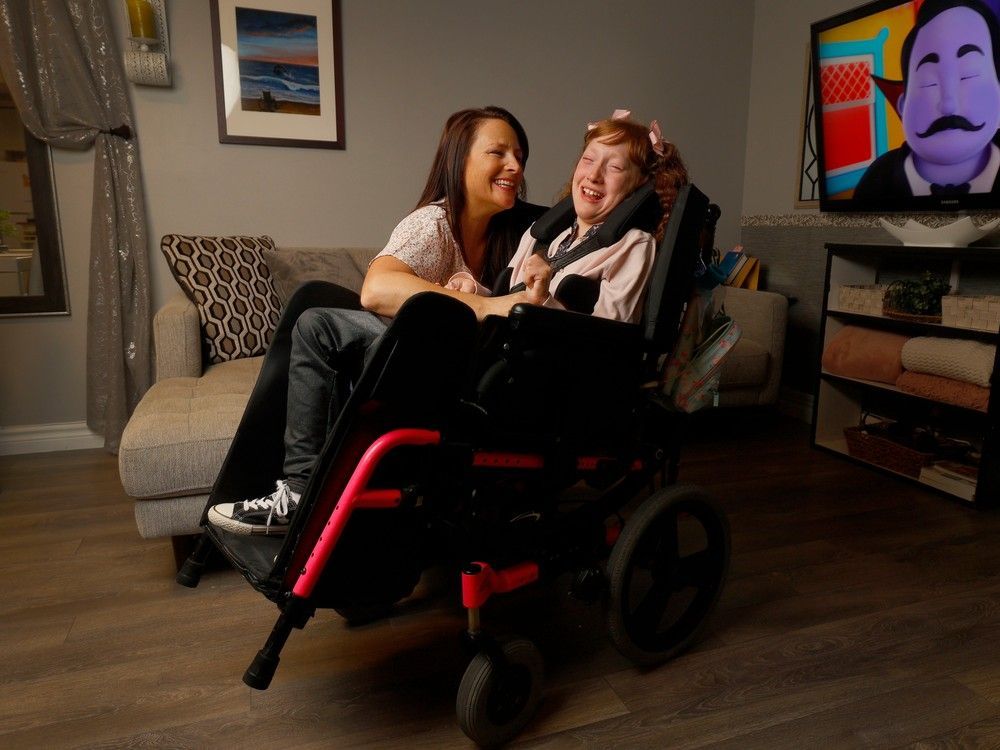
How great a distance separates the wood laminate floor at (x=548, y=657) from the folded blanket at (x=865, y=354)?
67 cm

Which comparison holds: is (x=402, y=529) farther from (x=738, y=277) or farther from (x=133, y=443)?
(x=738, y=277)

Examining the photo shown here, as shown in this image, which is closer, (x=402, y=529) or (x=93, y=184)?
(x=402, y=529)

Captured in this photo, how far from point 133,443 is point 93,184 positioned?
1.55 metres

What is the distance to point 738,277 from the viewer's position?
349 cm

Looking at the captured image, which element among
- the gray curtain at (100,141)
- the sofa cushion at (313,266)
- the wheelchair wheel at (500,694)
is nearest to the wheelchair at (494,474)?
the wheelchair wheel at (500,694)

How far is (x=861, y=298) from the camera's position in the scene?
8.80ft

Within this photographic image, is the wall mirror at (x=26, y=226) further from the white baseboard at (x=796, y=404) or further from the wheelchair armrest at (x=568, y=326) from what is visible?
the white baseboard at (x=796, y=404)

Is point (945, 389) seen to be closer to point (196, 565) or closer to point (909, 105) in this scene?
point (909, 105)

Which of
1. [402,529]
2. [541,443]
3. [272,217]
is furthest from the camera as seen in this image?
[272,217]

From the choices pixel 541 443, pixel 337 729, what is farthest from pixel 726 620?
pixel 337 729

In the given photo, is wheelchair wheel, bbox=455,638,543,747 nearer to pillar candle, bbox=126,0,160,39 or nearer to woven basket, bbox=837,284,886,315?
woven basket, bbox=837,284,886,315

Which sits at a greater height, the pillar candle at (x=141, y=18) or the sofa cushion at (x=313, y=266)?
the pillar candle at (x=141, y=18)

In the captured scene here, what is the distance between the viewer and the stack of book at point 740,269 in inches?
136

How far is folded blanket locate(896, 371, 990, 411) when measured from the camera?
7.34 ft
